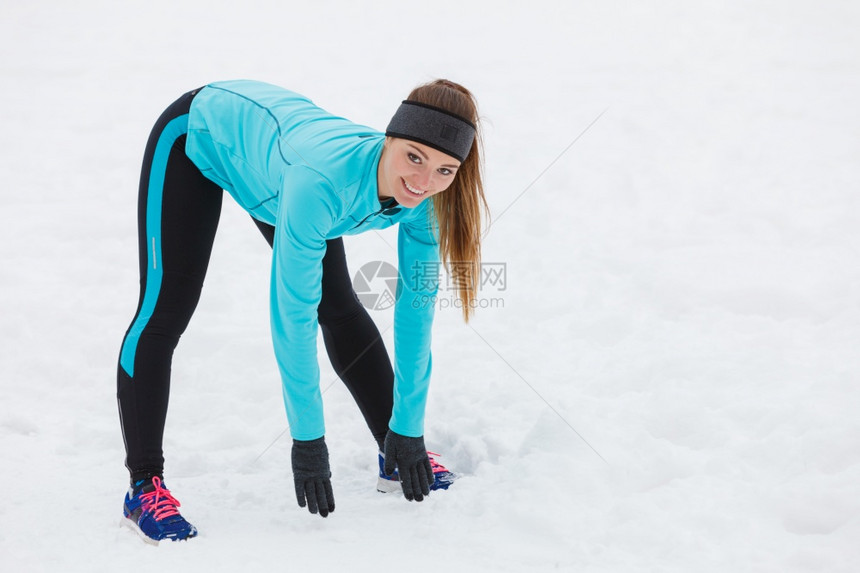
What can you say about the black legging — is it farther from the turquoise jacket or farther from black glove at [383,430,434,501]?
black glove at [383,430,434,501]

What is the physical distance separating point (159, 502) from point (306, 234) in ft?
3.24

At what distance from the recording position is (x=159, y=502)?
95.7 inches

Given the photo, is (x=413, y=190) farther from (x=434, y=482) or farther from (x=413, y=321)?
(x=434, y=482)

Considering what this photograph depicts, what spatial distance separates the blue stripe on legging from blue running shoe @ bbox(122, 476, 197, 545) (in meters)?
0.36

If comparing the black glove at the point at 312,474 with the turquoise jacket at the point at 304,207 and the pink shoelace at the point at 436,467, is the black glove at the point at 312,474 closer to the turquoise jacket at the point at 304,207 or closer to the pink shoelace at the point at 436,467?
the turquoise jacket at the point at 304,207

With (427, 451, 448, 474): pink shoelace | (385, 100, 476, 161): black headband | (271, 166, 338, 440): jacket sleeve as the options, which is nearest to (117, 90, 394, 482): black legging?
(271, 166, 338, 440): jacket sleeve

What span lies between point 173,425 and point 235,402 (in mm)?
284

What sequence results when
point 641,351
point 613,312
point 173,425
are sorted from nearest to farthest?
1. point 173,425
2. point 641,351
3. point 613,312


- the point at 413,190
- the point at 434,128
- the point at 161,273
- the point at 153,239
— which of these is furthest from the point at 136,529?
the point at 434,128

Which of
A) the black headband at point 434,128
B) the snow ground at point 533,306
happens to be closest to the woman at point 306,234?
the black headband at point 434,128

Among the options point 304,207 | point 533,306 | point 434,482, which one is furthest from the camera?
point 533,306

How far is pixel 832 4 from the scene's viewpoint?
24.5ft

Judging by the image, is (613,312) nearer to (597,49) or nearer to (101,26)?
(597,49)

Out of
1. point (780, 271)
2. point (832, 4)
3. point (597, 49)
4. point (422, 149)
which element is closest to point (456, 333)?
point (780, 271)
